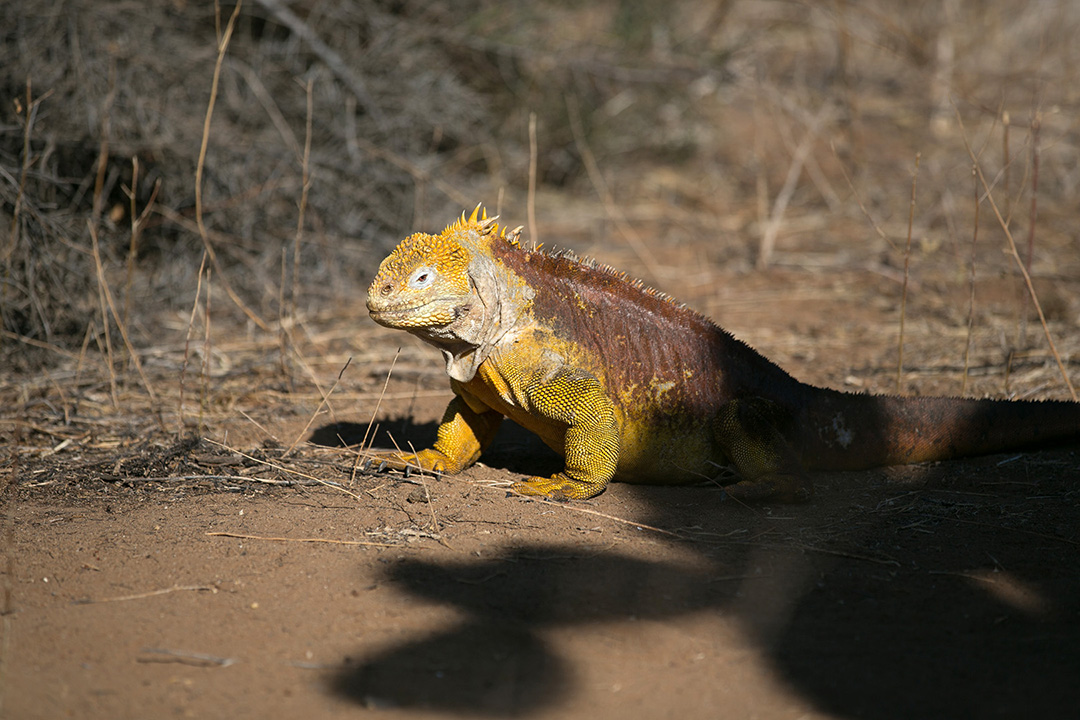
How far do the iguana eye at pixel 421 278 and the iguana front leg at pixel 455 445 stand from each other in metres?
0.86

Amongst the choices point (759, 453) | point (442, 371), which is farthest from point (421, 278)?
point (442, 371)

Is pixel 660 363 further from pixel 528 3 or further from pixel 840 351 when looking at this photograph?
pixel 528 3

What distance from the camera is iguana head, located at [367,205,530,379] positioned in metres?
4.06

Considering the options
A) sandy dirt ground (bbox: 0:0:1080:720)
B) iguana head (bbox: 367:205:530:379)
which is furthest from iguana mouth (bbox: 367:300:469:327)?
sandy dirt ground (bbox: 0:0:1080:720)

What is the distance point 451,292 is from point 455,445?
0.97 meters

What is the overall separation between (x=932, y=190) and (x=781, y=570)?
8671 mm

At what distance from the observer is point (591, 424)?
4.22 meters

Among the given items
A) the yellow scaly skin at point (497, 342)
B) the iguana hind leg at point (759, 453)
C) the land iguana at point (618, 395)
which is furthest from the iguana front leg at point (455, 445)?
the iguana hind leg at point (759, 453)

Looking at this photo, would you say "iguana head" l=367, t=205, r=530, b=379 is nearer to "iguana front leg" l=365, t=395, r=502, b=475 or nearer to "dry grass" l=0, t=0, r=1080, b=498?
"iguana front leg" l=365, t=395, r=502, b=475

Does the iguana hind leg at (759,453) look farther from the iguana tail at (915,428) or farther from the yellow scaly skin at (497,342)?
the yellow scaly skin at (497,342)

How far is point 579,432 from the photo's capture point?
13.8 feet

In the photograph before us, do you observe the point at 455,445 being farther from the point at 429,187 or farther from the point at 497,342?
the point at 429,187

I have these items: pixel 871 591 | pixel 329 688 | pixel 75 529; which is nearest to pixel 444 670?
pixel 329 688

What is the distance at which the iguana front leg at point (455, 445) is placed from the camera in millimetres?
4645
